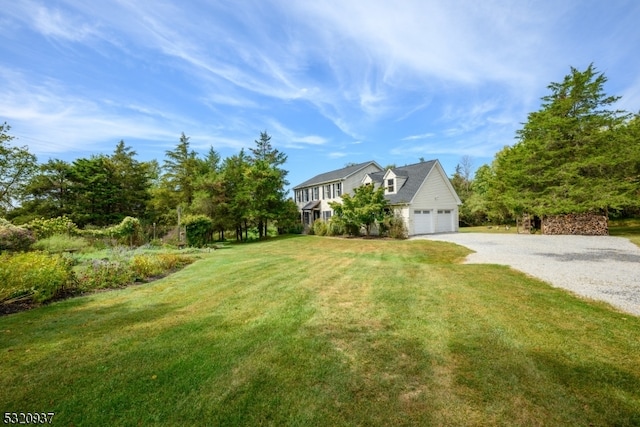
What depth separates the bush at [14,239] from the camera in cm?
980

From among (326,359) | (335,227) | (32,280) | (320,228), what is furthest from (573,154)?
(32,280)

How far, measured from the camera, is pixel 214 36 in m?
10.3

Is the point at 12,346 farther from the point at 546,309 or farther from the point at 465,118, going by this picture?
the point at 465,118

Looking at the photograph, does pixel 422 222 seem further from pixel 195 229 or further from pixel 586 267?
pixel 195 229

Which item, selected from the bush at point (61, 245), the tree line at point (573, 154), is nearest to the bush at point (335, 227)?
the tree line at point (573, 154)

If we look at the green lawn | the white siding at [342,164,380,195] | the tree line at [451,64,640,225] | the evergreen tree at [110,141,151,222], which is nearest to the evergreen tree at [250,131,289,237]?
the white siding at [342,164,380,195]

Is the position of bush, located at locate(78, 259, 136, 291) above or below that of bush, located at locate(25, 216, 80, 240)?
below

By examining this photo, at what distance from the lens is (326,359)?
335 cm

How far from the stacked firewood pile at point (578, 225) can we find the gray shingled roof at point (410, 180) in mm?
9627

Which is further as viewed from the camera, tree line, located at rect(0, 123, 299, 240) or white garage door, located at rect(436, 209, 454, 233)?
white garage door, located at rect(436, 209, 454, 233)

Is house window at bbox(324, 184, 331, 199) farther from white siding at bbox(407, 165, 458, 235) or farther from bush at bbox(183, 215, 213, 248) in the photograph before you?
bush at bbox(183, 215, 213, 248)

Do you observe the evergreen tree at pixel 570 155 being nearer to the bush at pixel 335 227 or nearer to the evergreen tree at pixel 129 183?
the bush at pixel 335 227

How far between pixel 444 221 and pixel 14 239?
2592 centimetres

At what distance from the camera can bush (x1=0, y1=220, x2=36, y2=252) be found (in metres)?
9.80
